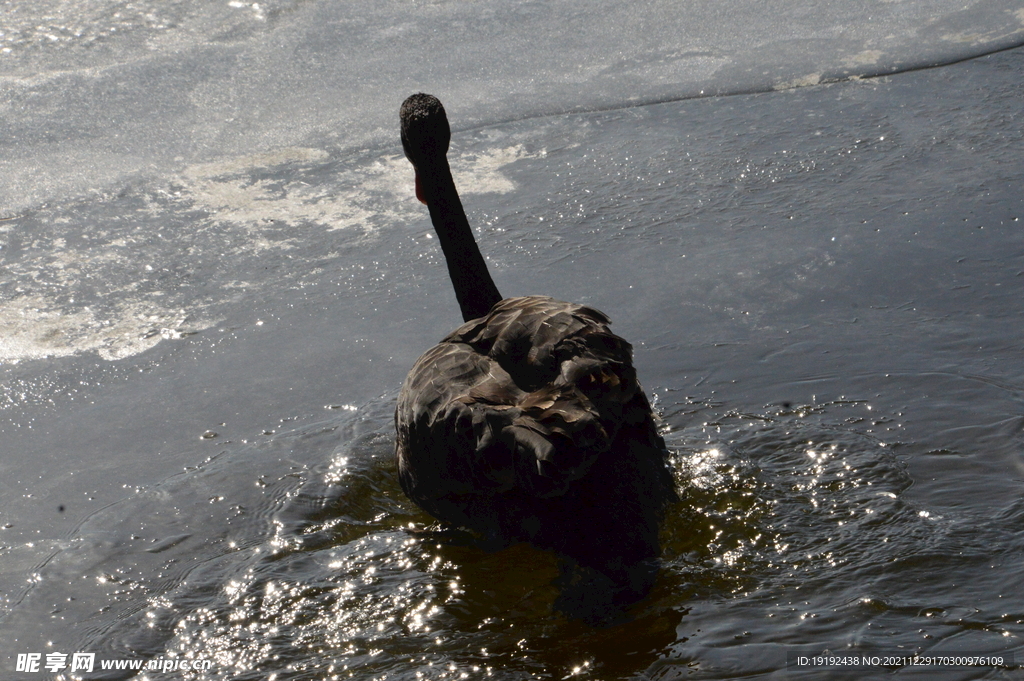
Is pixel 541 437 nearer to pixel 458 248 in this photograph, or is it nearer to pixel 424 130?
pixel 458 248

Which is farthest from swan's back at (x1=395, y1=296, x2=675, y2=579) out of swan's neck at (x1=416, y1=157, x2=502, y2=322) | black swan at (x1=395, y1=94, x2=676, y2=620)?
swan's neck at (x1=416, y1=157, x2=502, y2=322)

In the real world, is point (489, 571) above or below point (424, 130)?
below

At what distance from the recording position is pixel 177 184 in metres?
6.94

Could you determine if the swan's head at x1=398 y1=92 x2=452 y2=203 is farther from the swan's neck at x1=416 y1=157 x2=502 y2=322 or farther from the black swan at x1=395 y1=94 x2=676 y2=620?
the black swan at x1=395 y1=94 x2=676 y2=620

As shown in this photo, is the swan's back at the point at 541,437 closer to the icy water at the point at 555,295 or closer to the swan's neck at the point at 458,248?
the icy water at the point at 555,295

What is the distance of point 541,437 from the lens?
3.11 m

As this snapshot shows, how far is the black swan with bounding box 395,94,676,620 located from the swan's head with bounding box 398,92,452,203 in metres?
1.13

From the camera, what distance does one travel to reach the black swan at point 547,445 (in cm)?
323

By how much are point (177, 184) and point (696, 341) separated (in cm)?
400

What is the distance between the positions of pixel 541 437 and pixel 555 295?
226cm

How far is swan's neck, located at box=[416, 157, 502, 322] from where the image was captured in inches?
189

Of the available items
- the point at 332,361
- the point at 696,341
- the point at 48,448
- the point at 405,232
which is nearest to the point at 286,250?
the point at 405,232

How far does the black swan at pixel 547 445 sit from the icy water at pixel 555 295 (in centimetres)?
17

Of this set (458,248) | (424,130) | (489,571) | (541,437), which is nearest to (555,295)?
(458,248)
